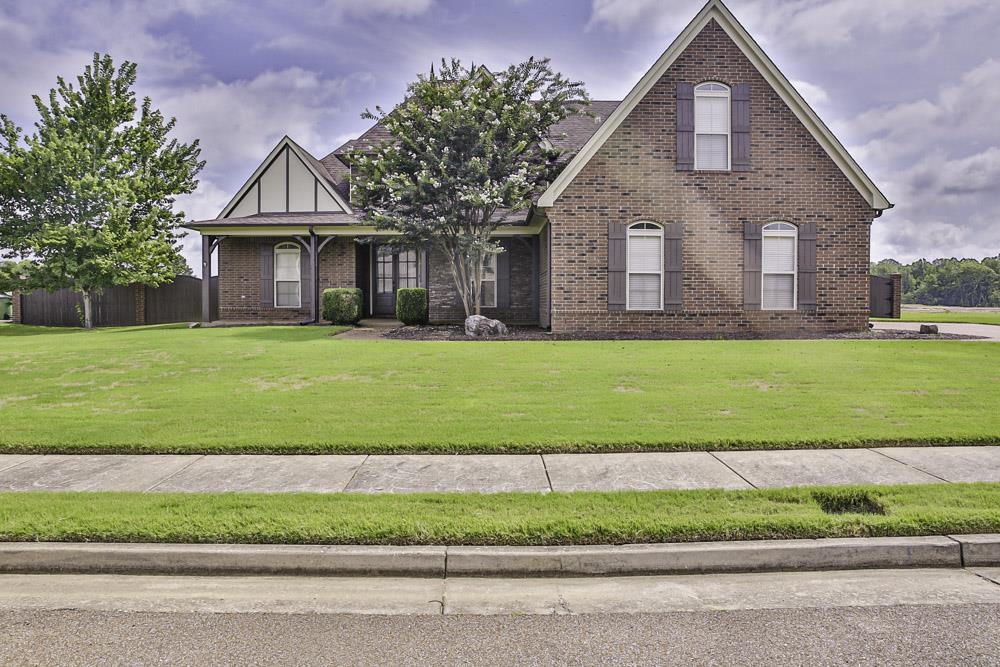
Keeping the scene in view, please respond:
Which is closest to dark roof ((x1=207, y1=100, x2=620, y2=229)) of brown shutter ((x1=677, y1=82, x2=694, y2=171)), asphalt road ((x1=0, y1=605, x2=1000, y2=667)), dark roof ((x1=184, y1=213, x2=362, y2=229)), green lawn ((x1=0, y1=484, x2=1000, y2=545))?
dark roof ((x1=184, y1=213, x2=362, y2=229))

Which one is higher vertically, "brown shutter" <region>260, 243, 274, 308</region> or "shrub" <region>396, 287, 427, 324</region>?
"brown shutter" <region>260, 243, 274, 308</region>

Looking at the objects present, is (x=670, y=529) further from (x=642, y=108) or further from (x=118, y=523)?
(x=642, y=108)

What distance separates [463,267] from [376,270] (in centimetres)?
550

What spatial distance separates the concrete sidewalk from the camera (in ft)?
15.9

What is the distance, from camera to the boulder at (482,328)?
15.1 m

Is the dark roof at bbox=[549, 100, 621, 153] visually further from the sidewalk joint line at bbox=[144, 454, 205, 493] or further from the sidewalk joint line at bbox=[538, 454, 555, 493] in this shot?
the sidewalk joint line at bbox=[144, 454, 205, 493]

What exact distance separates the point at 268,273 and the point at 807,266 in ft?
54.8

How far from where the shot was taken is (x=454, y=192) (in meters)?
15.6

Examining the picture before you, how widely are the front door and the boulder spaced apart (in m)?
6.13

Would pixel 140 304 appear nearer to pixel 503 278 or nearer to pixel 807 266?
pixel 503 278

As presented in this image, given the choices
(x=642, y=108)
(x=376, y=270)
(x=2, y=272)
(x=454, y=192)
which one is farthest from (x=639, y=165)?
(x=2, y=272)

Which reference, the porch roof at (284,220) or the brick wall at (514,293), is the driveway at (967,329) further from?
the porch roof at (284,220)

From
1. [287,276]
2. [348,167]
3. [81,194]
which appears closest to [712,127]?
[348,167]

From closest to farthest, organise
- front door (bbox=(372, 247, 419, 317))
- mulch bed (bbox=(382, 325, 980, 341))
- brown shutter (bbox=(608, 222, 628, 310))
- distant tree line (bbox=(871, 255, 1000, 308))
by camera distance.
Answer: mulch bed (bbox=(382, 325, 980, 341))
brown shutter (bbox=(608, 222, 628, 310))
front door (bbox=(372, 247, 419, 317))
distant tree line (bbox=(871, 255, 1000, 308))
